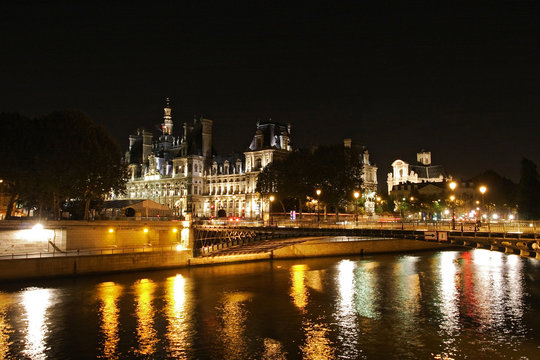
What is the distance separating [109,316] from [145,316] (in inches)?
92.9

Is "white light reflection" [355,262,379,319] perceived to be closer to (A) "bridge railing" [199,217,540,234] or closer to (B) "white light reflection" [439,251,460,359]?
(B) "white light reflection" [439,251,460,359]

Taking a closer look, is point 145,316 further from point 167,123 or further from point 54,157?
point 167,123

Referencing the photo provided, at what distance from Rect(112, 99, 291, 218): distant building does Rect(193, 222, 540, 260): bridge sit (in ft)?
172

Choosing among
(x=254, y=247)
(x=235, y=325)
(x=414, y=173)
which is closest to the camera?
(x=235, y=325)

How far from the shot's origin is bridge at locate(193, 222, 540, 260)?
107 ft

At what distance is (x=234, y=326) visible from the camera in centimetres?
3038

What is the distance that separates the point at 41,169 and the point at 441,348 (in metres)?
50.9

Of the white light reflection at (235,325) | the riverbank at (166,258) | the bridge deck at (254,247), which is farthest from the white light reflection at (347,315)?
the riverbank at (166,258)

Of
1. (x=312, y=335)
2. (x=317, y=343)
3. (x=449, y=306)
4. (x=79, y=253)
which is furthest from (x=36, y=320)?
(x=449, y=306)

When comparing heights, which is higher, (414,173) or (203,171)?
(414,173)

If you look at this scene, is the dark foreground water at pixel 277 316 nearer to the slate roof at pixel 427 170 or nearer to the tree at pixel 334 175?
the tree at pixel 334 175

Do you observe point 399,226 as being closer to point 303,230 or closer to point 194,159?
point 303,230

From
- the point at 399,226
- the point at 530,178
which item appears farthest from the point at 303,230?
the point at 530,178

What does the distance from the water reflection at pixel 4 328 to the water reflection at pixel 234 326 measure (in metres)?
11.3
